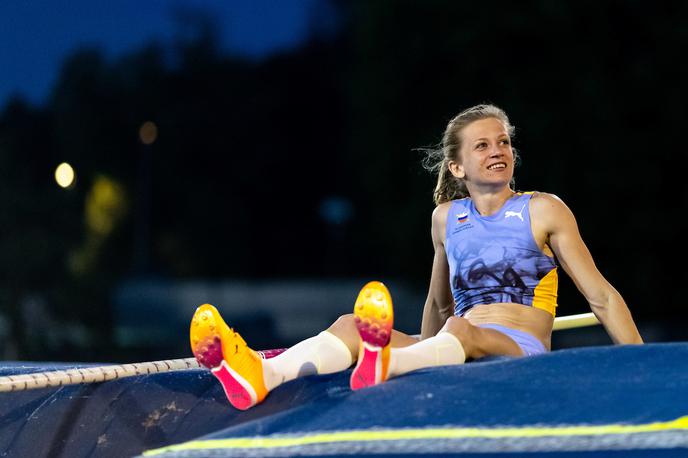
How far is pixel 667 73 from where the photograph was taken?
16172 mm

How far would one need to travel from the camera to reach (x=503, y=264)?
3.91 m

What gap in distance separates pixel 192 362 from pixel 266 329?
18.1m

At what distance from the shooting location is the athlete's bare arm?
3.65m

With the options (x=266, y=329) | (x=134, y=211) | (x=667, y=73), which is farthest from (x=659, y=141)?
(x=134, y=211)

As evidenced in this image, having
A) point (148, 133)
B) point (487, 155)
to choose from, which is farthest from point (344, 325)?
point (148, 133)

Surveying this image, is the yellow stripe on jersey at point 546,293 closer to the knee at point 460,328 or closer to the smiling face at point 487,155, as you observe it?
the smiling face at point 487,155

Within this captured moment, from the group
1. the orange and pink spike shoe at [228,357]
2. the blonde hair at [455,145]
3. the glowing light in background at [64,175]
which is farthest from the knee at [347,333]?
the glowing light in background at [64,175]

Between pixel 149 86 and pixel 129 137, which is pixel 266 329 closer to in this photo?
pixel 129 137

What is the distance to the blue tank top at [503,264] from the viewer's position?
153 inches

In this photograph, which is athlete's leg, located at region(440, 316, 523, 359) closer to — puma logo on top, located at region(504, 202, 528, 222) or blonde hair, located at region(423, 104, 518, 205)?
puma logo on top, located at region(504, 202, 528, 222)

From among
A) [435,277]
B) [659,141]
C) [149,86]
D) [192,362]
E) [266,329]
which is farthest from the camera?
[149,86]

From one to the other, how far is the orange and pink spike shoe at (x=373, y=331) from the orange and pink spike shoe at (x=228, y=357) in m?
0.30

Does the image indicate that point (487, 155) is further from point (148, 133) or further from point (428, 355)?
point (148, 133)

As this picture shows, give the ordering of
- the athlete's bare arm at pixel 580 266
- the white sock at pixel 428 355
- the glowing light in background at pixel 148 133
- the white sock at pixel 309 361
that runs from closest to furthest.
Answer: the white sock at pixel 428 355 < the white sock at pixel 309 361 < the athlete's bare arm at pixel 580 266 < the glowing light in background at pixel 148 133
